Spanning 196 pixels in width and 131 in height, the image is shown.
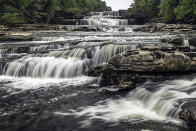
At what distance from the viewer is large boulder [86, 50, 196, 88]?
33.7 ft

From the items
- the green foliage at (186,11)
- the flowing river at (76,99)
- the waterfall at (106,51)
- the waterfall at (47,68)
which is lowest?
the flowing river at (76,99)

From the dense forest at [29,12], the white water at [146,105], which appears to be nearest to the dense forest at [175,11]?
the dense forest at [29,12]

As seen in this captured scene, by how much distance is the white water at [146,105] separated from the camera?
729 cm

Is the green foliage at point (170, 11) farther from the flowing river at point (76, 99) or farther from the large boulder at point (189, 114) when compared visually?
the large boulder at point (189, 114)

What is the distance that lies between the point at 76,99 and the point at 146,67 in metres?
3.45

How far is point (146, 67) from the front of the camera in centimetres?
1029

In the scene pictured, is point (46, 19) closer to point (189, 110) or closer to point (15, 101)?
point (15, 101)

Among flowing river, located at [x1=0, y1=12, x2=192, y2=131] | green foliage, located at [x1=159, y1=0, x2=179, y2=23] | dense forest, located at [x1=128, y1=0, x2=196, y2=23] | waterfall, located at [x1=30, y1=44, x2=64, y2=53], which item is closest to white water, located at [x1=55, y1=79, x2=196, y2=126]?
flowing river, located at [x1=0, y1=12, x2=192, y2=131]

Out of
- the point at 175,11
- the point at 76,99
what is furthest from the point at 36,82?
the point at 175,11

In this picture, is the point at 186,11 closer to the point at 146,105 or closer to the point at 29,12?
the point at 29,12

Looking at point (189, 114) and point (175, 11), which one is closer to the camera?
point (189, 114)

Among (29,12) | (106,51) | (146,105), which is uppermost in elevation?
(29,12)

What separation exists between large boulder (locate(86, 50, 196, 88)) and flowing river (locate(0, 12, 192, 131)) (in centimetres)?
58

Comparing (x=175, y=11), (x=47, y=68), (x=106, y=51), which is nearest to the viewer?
(x=47, y=68)
